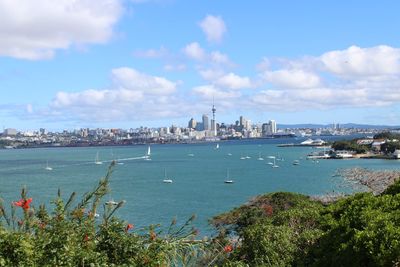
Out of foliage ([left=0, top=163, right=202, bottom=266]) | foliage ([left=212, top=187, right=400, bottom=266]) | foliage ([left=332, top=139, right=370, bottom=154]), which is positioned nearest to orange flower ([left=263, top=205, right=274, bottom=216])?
foliage ([left=212, top=187, right=400, bottom=266])

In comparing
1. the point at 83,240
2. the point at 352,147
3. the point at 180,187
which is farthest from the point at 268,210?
the point at 352,147

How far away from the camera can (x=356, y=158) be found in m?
115

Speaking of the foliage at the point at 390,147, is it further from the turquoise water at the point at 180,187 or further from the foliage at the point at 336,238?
the foliage at the point at 336,238

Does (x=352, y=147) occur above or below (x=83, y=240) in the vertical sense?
below

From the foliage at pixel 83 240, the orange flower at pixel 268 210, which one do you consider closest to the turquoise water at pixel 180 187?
the orange flower at pixel 268 210

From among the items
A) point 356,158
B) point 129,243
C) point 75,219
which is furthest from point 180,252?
point 356,158

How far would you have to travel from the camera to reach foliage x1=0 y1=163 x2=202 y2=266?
139 inches

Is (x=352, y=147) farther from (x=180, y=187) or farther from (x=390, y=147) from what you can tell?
(x=180, y=187)

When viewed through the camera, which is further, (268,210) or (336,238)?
(268,210)

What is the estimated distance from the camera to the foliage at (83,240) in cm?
353

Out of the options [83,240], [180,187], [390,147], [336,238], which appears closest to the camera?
[83,240]

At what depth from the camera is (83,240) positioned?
389 centimetres

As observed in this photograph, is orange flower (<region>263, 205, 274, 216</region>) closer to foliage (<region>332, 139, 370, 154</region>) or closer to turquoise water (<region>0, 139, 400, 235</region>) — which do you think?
turquoise water (<region>0, 139, 400, 235</region>)

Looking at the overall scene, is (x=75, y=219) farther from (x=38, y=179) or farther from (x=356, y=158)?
(x=356, y=158)
